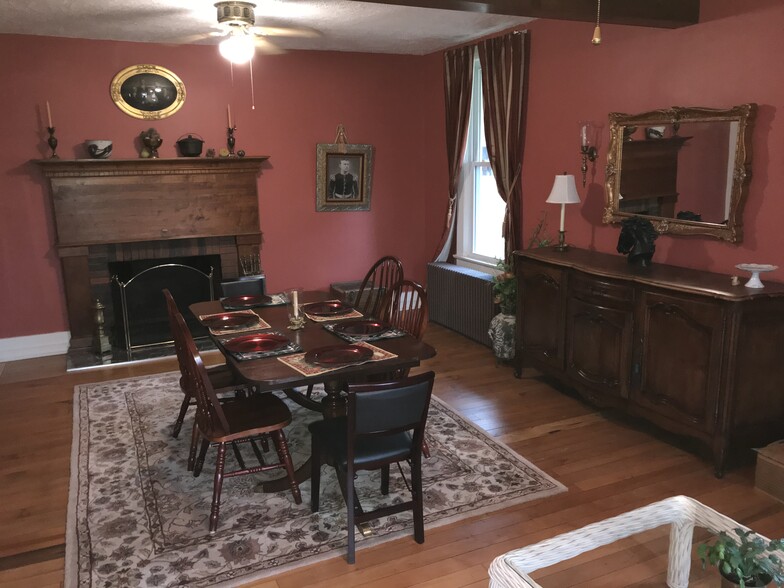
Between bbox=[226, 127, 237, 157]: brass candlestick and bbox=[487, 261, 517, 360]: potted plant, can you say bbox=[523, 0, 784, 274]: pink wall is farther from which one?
bbox=[226, 127, 237, 157]: brass candlestick

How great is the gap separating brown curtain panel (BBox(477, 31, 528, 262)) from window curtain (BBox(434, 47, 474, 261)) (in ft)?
0.94

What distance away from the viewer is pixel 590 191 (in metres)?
4.36

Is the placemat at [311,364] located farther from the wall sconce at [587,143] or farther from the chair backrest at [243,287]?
the wall sconce at [587,143]

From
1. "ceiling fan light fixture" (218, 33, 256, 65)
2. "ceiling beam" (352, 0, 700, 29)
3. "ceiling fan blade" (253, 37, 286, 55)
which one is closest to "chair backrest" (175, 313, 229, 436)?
"ceiling beam" (352, 0, 700, 29)

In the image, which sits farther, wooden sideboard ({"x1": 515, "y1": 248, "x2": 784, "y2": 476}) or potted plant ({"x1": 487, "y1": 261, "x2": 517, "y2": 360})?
potted plant ({"x1": 487, "y1": 261, "x2": 517, "y2": 360})

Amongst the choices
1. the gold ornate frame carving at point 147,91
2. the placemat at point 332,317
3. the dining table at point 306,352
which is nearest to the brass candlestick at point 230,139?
the gold ornate frame carving at point 147,91

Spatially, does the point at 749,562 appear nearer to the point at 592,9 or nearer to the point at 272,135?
the point at 592,9

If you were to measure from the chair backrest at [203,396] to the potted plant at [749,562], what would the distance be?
6.28 ft

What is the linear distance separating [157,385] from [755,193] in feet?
13.3

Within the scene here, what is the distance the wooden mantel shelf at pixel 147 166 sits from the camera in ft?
16.3

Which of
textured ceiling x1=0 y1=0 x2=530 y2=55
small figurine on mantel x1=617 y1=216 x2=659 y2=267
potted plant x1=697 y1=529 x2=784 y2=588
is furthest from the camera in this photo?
textured ceiling x1=0 y1=0 x2=530 y2=55

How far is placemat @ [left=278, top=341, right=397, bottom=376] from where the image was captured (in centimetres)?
262

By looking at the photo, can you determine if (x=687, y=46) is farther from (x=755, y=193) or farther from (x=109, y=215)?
(x=109, y=215)

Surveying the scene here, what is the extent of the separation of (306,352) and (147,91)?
3534mm
